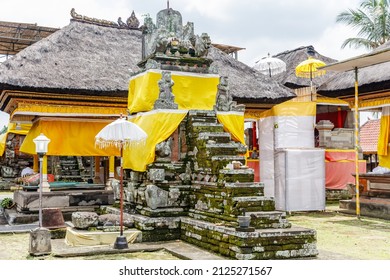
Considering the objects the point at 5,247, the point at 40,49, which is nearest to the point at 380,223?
the point at 5,247

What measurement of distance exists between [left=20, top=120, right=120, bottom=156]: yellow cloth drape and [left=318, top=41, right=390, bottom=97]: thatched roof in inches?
330

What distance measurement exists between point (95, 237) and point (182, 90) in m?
3.76

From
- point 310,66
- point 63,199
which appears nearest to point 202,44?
point 63,199

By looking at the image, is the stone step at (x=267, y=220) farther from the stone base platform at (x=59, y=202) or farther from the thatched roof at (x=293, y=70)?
the thatched roof at (x=293, y=70)

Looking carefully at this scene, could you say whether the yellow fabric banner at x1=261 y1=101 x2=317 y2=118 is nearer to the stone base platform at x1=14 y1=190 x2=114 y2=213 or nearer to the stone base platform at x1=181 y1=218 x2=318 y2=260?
the stone base platform at x1=14 y1=190 x2=114 y2=213

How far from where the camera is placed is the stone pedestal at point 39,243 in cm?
938

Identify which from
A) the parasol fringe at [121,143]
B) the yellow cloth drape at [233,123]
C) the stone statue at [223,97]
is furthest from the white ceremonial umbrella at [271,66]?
the parasol fringe at [121,143]

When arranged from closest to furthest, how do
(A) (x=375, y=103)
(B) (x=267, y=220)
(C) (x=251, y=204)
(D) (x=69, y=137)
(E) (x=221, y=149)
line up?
1. (B) (x=267, y=220)
2. (C) (x=251, y=204)
3. (E) (x=221, y=149)
4. (D) (x=69, y=137)
5. (A) (x=375, y=103)

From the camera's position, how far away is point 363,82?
1733 centimetres

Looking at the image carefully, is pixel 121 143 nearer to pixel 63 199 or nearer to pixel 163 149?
pixel 163 149

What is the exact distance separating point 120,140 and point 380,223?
333 inches

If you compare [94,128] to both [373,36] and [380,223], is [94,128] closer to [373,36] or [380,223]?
[380,223]

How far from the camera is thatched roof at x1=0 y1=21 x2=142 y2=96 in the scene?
48.5 feet

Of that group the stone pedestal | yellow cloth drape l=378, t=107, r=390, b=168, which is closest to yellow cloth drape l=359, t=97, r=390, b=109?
yellow cloth drape l=378, t=107, r=390, b=168
